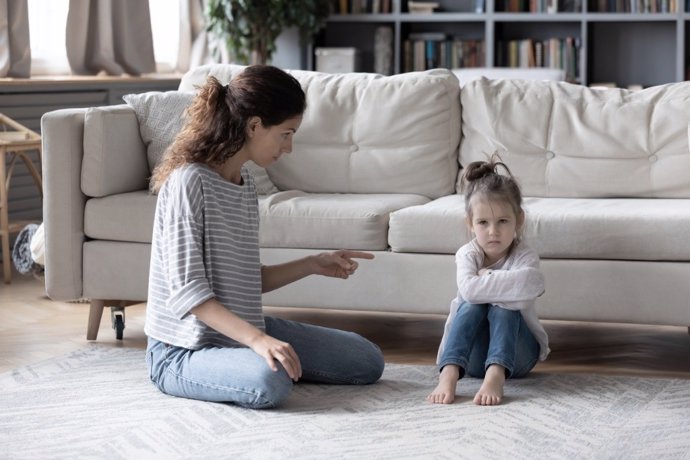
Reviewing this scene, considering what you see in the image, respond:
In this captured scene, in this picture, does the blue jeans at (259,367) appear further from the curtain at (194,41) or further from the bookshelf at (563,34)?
the bookshelf at (563,34)

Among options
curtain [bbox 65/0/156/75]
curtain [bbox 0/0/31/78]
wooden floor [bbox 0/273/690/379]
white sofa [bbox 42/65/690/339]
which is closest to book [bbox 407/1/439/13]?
curtain [bbox 65/0/156/75]

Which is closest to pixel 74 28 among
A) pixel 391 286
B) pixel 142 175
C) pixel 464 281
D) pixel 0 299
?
pixel 0 299

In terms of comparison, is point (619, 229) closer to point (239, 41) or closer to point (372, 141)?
point (372, 141)

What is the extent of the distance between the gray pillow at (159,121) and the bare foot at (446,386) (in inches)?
44.5

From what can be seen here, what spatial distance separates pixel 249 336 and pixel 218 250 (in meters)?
0.29

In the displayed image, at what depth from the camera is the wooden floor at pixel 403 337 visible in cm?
324

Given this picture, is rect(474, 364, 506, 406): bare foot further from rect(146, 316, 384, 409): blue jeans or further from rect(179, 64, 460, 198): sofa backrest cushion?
rect(179, 64, 460, 198): sofa backrest cushion

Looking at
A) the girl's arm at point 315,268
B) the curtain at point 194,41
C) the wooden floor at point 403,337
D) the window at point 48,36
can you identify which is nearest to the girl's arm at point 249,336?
the girl's arm at point 315,268

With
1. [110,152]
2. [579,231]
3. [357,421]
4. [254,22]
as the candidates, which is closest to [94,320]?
[110,152]

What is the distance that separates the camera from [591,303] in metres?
3.10

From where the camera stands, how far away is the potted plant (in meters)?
6.27

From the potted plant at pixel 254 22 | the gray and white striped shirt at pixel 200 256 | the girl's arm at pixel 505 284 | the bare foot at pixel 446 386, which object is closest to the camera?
the gray and white striped shirt at pixel 200 256

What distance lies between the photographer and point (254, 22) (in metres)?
6.32

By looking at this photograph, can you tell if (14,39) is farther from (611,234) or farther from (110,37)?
(611,234)
